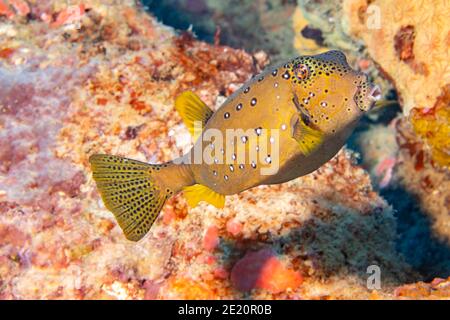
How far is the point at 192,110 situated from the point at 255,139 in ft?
2.48

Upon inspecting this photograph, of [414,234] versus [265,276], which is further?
→ [414,234]

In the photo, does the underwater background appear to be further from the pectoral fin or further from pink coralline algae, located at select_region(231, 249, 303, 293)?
the pectoral fin

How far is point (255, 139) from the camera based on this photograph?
3.06 m

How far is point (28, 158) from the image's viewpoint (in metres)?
5.02

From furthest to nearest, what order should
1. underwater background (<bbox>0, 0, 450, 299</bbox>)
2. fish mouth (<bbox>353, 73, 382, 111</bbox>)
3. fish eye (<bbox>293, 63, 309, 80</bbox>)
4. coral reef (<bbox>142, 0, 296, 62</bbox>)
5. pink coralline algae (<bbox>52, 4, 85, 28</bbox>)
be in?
coral reef (<bbox>142, 0, 296, 62</bbox>), pink coralline algae (<bbox>52, 4, 85, 28</bbox>), underwater background (<bbox>0, 0, 450, 299</bbox>), fish eye (<bbox>293, 63, 309, 80</bbox>), fish mouth (<bbox>353, 73, 382, 111</bbox>)

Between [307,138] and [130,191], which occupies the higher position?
[307,138]

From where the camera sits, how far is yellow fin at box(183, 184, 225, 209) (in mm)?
3490

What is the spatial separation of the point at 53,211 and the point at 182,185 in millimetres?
1969

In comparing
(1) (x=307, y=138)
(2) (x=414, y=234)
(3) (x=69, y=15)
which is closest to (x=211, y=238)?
(1) (x=307, y=138)

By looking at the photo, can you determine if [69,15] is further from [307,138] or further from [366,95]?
[366,95]

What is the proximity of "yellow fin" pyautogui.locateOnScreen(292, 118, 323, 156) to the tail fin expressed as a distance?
3.95 feet

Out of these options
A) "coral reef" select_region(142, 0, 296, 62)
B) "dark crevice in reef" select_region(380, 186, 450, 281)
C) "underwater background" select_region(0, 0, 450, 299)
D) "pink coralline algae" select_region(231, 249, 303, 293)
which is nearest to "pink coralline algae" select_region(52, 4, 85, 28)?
"underwater background" select_region(0, 0, 450, 299)

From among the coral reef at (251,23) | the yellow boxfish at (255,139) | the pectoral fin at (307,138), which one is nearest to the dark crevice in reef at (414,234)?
the yellow boxfish at (255,139)
